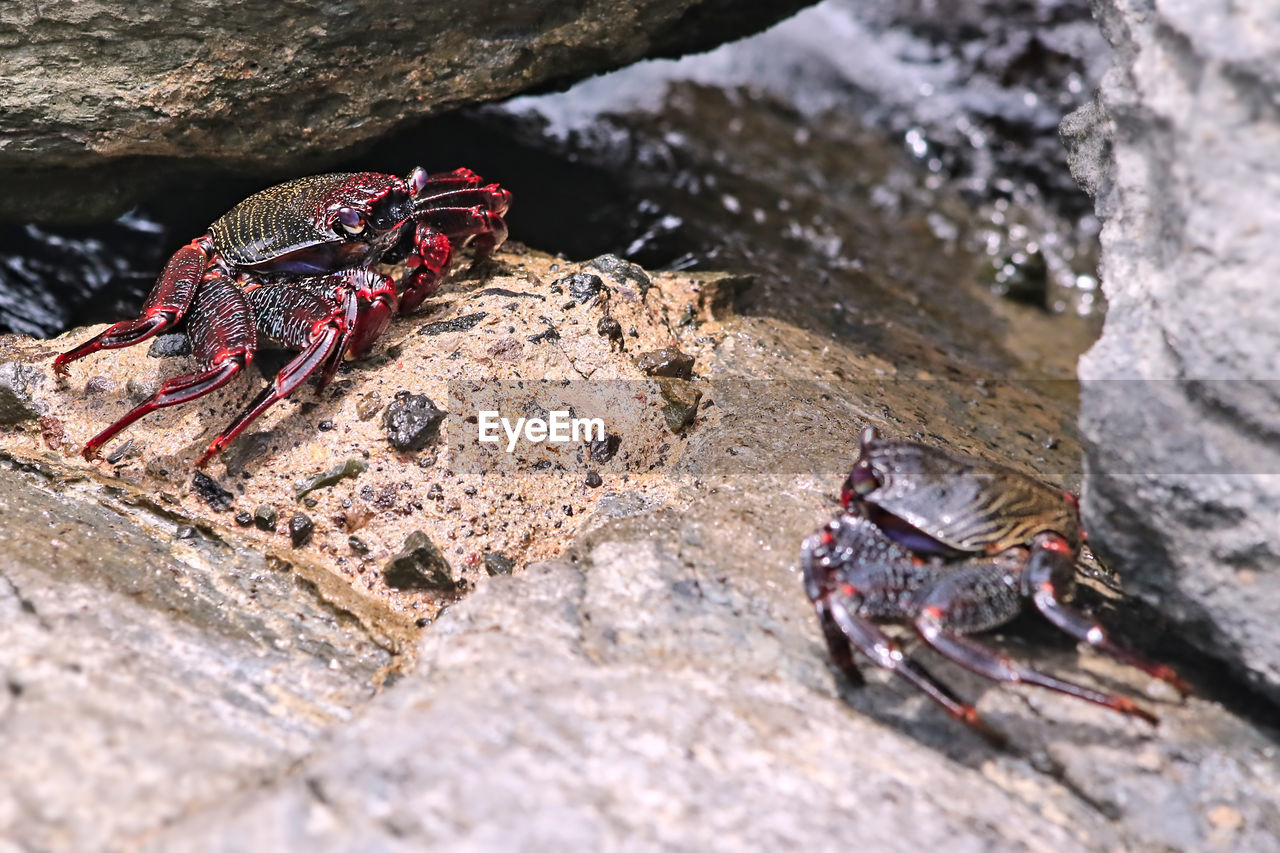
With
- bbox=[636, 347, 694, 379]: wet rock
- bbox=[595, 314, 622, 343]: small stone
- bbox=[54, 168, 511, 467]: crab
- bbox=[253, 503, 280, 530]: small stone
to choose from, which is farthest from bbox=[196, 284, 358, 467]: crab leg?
bbox=[636, 347, 694, 379]: wet rock

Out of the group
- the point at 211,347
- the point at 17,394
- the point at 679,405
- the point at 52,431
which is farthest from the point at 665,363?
the point at 17,394

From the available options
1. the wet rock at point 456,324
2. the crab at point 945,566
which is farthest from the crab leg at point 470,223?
the crab at point 945,566

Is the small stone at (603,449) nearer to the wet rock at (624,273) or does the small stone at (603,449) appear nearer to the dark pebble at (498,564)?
the dark pebble at (498,564)

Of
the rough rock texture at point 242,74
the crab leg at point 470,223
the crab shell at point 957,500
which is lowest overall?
the crab shell at point 957,500

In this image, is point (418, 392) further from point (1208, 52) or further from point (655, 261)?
point (1208, 52)

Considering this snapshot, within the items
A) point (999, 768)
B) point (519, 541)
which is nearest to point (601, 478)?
point (519, 541)

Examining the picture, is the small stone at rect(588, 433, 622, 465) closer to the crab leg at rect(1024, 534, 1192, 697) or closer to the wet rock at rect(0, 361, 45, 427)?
→ the crab leg at rect(1024, 534, 1192, 697)

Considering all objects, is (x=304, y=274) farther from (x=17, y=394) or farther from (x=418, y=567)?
(x=418, y=567)
